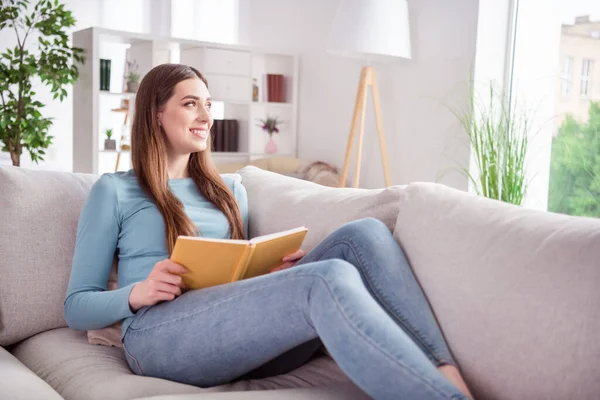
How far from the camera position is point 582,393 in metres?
1.29

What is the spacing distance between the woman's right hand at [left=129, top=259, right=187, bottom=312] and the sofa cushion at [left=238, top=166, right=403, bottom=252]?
45cm

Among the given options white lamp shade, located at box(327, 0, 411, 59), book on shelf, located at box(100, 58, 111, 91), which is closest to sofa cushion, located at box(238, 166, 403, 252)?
white lamp shade, located at box(327, 0, 411, 59)

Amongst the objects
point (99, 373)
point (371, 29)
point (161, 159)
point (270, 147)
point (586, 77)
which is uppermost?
point (371, 29)

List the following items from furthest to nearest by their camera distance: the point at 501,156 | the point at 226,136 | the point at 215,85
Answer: the point at 226,136 < the point at 215,85 < the point at 501,156

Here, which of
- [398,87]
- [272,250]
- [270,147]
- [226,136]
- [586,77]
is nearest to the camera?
[272,250]

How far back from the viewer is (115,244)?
1.81 meters

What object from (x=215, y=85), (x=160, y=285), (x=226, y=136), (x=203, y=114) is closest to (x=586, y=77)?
(x=215, y=85)

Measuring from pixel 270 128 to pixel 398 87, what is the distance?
4.01 feet

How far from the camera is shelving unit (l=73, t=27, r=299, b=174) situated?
15.9 feet

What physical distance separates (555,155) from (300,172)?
1793 mm

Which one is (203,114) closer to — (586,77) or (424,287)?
(424,287)

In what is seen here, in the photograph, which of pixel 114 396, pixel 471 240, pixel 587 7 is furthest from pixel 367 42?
pixel 114 396

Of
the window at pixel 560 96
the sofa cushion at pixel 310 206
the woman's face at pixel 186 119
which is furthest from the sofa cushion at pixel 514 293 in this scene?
the window at pixel 560 96

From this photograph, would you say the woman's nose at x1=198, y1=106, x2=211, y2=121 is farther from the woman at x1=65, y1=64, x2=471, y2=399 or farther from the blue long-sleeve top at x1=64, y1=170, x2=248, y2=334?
the blue long-sleeve top at x1=64, y1=170, x2=248, y2=334
